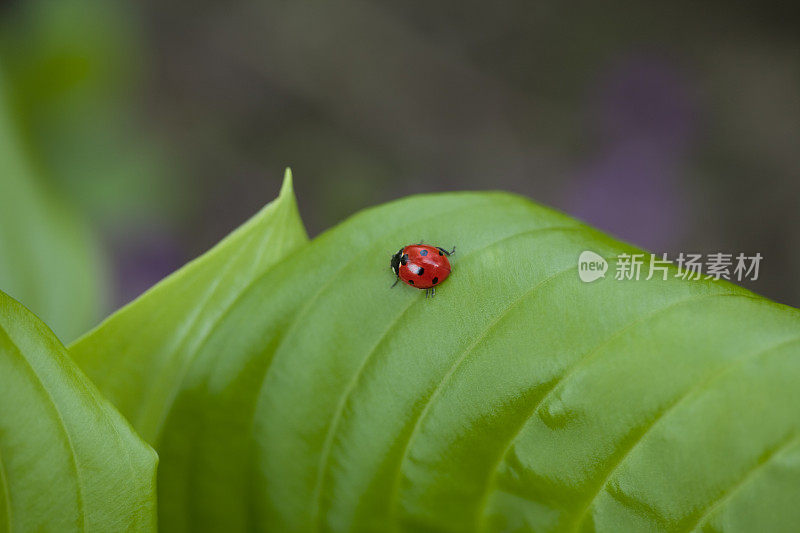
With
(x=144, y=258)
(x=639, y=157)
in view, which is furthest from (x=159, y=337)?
(x=639, y=157)

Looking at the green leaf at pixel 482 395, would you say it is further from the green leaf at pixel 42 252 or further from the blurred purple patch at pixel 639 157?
the blurred purple patch at pixel 639 157

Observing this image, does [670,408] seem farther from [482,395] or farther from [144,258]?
[144,258]

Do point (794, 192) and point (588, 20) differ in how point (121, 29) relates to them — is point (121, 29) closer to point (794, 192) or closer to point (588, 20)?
point (588, 20)

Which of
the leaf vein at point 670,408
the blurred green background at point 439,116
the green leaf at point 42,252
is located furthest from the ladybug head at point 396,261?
the blurred green background at point 439,116

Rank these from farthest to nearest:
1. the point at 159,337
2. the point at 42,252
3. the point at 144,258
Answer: the point at 144,258 → the point at 42,252 → the point at 159,337

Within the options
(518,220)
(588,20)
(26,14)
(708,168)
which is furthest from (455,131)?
(518,220)

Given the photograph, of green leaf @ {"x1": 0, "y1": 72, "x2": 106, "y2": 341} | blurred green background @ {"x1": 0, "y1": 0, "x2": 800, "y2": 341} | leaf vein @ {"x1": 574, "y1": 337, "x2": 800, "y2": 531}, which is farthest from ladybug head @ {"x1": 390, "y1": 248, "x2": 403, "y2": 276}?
blurred green background @ {"x1": 0, "y1": 0, "x2": 800, "y2": 341}
